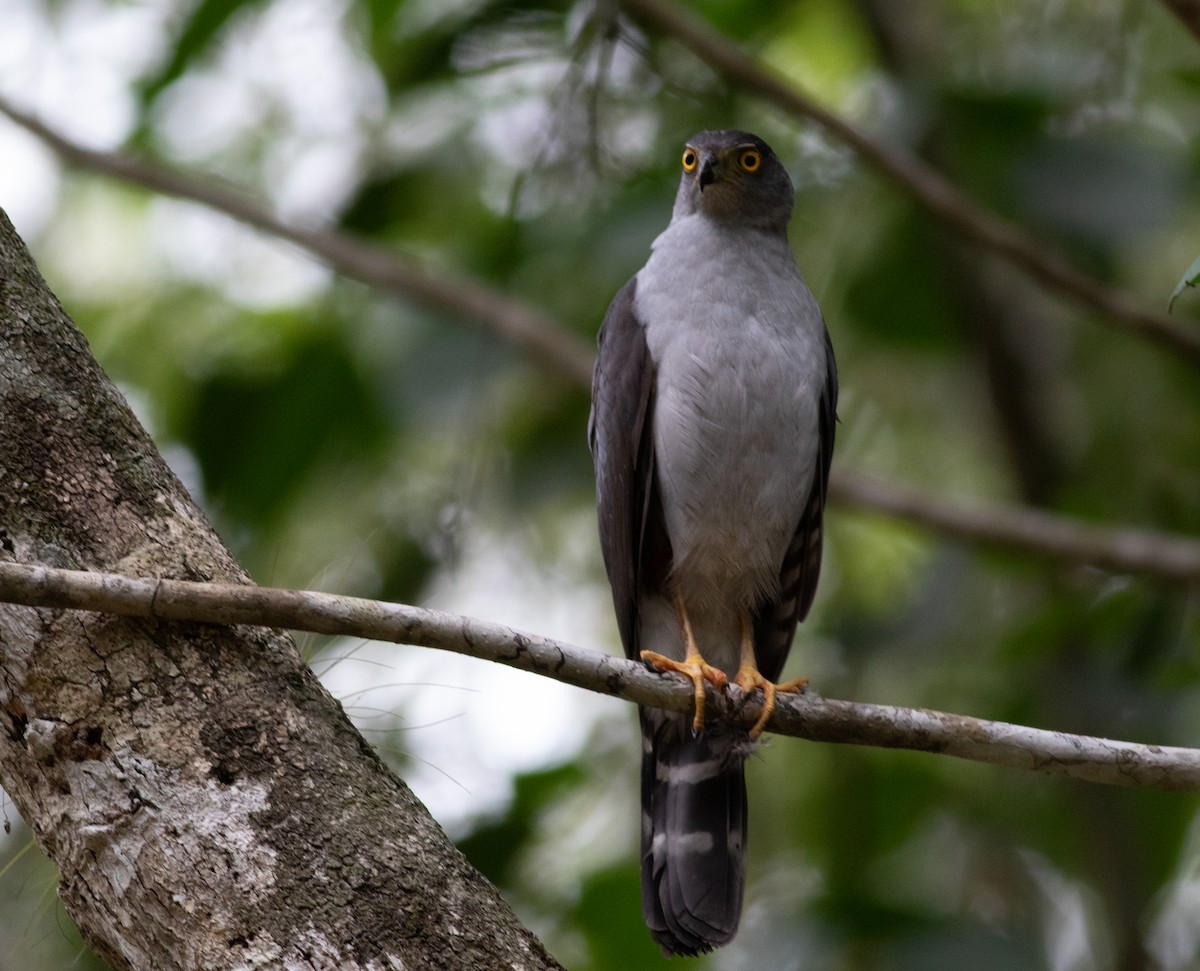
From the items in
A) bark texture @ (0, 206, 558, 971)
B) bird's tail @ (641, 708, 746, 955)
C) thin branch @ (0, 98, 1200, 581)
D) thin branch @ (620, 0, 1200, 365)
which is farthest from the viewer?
thin branch @ (0, 98, 1200, 581)

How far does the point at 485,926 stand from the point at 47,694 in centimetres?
84

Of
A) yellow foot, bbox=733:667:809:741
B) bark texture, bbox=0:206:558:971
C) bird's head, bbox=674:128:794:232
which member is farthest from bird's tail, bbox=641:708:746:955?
bird's head, bbox=674:128:794:232

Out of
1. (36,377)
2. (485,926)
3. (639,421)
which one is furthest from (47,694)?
(639,421)

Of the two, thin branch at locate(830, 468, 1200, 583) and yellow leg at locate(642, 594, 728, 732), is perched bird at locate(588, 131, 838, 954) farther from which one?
thin branch at locate(830, 468, 1200, 583)

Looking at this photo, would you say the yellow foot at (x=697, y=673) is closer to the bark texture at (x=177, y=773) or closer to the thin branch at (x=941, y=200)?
the bark texture at (x=177, y=773)

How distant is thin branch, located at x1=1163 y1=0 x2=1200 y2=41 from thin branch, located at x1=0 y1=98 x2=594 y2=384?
244 cm

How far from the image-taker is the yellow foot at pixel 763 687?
341 centimetres

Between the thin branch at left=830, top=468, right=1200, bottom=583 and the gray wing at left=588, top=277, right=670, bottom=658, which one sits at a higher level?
the gray wing at left=588, top=277, right=670, bottom=658

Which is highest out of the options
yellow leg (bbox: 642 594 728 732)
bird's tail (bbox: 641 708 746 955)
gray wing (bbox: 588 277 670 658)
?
gray wing (bbox: 588 277 670 658)

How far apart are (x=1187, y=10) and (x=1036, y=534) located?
202cm

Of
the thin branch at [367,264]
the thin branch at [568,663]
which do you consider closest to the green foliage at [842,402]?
the thin branch at [367,264]

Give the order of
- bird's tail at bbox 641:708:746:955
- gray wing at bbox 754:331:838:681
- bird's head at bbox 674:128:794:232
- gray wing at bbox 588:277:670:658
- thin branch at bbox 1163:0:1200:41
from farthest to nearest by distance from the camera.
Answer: bird's head at bbox 674:128:794:232
gray wing at bbox 754:331:838:681
gray wing at bbox 588:277:670:658
thin branch at bbox 1163:0:1200:41
bird's tail at bbox 641:708:746:955

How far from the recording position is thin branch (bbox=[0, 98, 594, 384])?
5414 mm

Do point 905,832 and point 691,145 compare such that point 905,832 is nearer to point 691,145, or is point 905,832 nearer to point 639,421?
point 639,421
